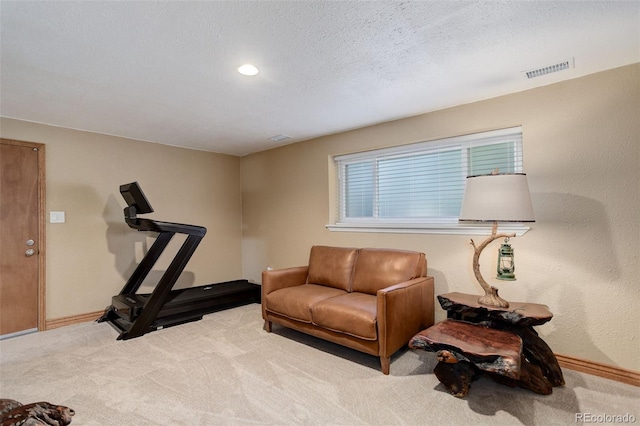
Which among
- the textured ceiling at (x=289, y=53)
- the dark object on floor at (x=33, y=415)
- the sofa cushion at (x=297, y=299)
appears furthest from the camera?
the sofa cushion at (x=297, y=299)

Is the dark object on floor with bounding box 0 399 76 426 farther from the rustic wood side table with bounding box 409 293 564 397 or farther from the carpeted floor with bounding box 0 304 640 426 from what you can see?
the rustic wood side table with bounding box 409 293 564 397

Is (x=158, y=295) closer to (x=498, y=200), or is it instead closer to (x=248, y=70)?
(x=248, y=70)

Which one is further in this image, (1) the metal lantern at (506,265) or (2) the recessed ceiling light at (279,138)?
(2) the recessed ceiling light at (279,138)

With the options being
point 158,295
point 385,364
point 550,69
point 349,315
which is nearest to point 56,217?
point 158,295

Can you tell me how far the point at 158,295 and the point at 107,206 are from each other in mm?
1468

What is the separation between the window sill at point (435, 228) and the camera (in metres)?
2.70

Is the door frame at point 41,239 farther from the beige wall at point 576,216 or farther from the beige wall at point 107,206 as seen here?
the beige wall at point 576,216

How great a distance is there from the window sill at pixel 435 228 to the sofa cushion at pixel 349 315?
0.86 m

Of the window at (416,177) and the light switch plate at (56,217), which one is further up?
the window at (416,177)

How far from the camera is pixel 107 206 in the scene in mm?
3908

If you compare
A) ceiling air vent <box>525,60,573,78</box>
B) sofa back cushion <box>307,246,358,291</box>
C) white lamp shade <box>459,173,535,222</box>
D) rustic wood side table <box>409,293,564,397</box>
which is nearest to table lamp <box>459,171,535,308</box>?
white lamp shade <box>459,173,535,222</box>

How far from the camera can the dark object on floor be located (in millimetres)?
1026

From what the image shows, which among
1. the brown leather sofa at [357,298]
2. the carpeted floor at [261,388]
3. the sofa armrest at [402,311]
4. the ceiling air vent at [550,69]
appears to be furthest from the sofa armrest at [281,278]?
the ceiling air vent at [550,69]

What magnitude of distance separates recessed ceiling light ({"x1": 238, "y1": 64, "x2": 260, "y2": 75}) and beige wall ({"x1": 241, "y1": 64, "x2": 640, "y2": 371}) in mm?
1831
